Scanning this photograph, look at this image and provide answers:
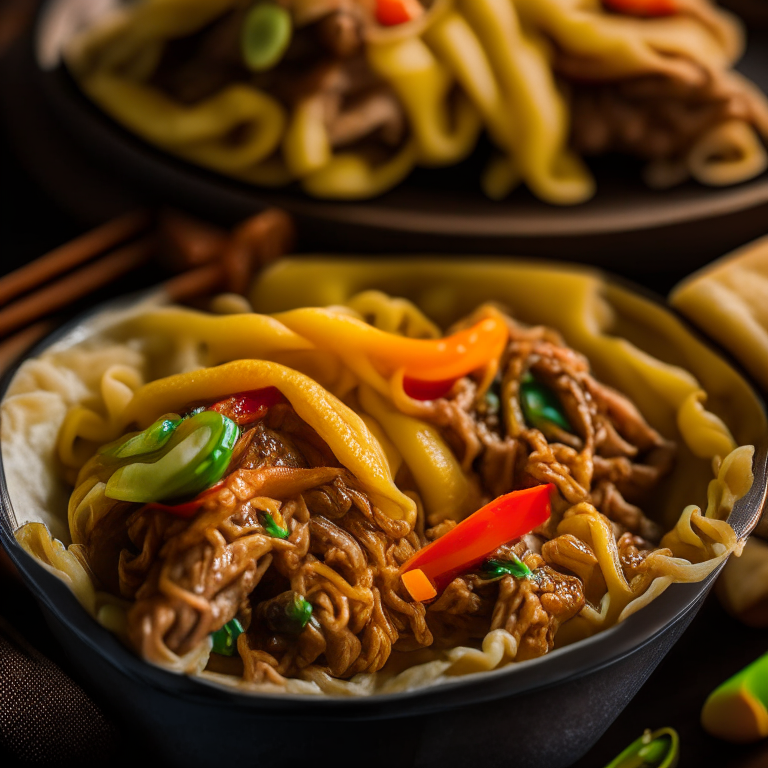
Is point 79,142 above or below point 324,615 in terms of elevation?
above

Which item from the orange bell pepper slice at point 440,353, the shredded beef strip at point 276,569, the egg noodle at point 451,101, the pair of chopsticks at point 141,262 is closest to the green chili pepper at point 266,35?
the egg noodle at point 451,101

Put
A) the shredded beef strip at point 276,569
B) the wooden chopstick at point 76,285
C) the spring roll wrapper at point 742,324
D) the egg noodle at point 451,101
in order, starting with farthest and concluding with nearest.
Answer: the egg noodle at point 451,101 < the wooden chopstick at point 76,285 < the spring roll wrapper at point 742,324 < the shredded beef strip at point 276,569

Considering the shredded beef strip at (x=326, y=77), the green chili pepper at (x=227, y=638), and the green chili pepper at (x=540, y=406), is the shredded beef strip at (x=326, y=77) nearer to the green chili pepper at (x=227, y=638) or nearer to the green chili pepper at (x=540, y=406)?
the green chili pepper at (x=540, y=406)

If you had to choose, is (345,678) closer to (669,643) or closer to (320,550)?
(320,550)

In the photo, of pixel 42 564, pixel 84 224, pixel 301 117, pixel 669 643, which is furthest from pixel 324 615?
pixel 84 224

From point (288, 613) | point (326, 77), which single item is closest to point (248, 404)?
point (288, 613)

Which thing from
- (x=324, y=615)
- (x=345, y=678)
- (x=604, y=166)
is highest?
(x=324, y=615)

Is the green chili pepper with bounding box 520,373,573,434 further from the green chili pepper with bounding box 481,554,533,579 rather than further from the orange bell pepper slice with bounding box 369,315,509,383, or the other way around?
the green chili pepper with bounding box 481,554,533,579

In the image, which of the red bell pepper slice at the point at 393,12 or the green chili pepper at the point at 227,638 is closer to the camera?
the green chili pepper at the point at 227,638
